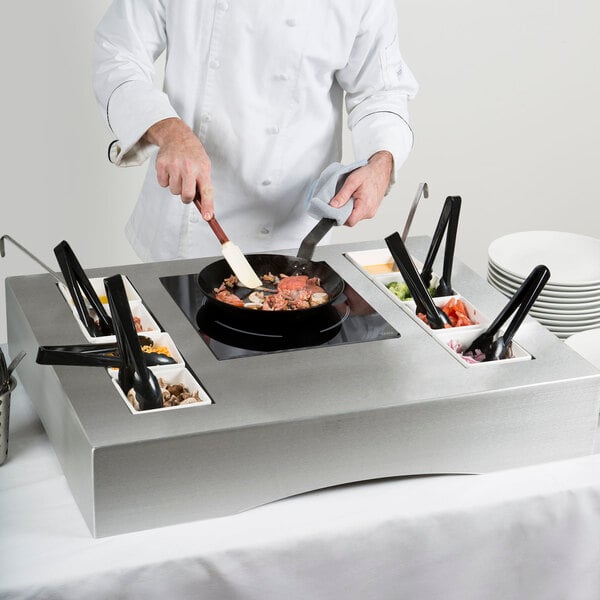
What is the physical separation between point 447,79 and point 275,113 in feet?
5.09

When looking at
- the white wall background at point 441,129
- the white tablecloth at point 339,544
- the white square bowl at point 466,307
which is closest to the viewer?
the white tablecloth at point 339,544

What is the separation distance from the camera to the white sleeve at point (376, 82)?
1.87 m

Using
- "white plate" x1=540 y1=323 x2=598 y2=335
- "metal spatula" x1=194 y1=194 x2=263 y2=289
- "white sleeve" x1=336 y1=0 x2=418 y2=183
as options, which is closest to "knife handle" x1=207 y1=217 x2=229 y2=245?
"metal spatula" x1=194 y1=194 x2=263 y2=289

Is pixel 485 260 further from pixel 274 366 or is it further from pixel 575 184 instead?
pixel 274 366

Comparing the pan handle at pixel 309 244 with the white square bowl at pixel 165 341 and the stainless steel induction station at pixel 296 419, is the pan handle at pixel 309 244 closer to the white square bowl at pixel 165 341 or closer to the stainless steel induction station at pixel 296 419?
the stainless steel induction station at pixel 296 419

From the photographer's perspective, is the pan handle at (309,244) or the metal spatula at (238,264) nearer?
the metal spatula at (238,264)

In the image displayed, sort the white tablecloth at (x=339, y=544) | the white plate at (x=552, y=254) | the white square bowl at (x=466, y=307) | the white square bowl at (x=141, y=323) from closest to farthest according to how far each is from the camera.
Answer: the white tablecloth at (x=339, y=544) → the white square bowl at (x=141, y=323) → the white square bowl at (x=466, y=307) → the white plate at (x=552, y=254)

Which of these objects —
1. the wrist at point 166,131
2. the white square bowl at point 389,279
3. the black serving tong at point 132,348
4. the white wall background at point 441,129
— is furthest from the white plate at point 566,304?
the white wall background at point 441,129

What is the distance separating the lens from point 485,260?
143 inches

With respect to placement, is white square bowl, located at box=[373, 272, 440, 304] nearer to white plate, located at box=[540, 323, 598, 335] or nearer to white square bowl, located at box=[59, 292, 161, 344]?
white plate, located at box=[540, 323, 598, 335]

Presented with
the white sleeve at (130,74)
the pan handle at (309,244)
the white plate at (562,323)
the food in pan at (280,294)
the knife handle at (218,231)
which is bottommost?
the white plate at (562,323)

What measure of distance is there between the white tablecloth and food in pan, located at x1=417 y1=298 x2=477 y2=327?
259 millimetres

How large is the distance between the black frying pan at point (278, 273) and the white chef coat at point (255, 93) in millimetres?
334

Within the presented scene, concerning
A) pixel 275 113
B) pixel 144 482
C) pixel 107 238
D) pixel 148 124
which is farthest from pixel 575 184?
pixel 144 482
